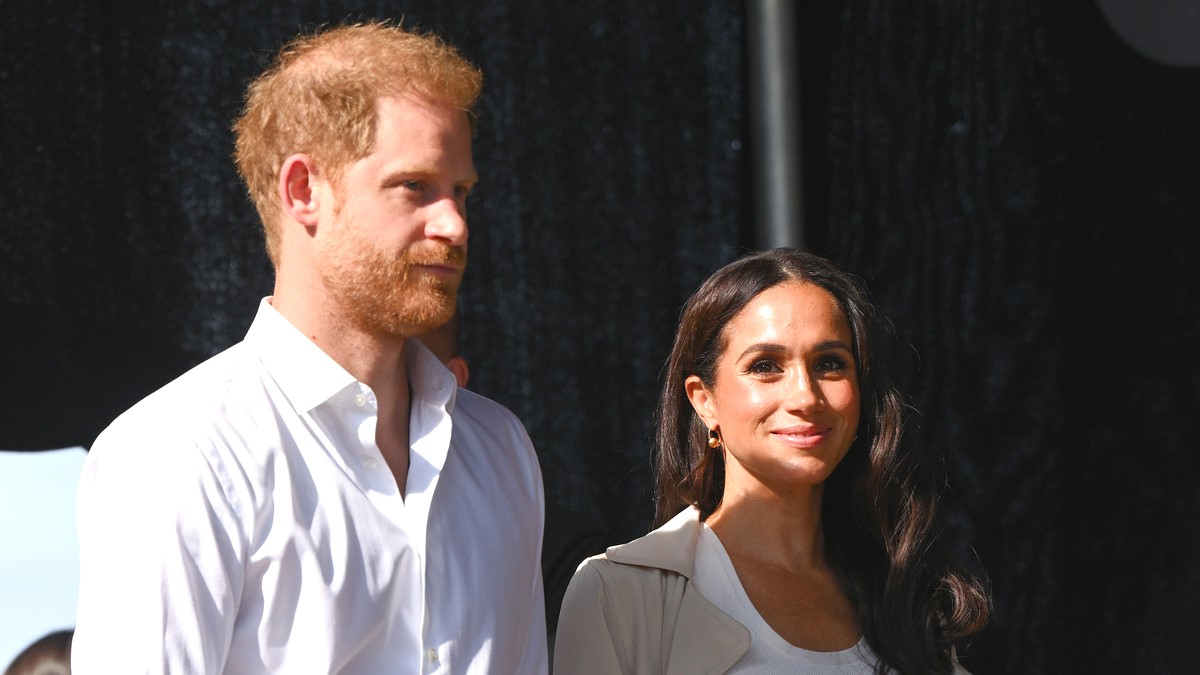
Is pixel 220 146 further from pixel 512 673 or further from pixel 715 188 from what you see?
pixel 512 673

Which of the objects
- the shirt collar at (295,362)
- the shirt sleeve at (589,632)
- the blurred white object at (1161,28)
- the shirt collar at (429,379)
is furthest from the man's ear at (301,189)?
the blurred white object at (1161,28)

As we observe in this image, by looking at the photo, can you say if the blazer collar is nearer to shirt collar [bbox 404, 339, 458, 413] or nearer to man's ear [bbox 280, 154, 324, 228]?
shirt collar [bbox 404, 339, 458, 413]

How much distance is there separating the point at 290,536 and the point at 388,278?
293 millimetres

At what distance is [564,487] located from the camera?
103 inches

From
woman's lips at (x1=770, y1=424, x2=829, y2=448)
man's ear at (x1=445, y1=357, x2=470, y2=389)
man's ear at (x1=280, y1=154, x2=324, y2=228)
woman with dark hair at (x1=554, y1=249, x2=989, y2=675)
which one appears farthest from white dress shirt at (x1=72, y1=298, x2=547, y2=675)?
man's ear at (x1=445, y1=357, x2=470, y2=389)

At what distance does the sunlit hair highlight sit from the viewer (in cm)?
155

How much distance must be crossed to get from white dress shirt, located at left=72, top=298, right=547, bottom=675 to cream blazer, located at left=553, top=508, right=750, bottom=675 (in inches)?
9.4

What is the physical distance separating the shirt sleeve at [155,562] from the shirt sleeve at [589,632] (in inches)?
26.2

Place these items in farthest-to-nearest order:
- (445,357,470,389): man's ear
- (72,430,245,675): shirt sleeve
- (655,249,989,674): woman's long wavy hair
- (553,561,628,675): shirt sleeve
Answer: (445,357,470,389): man's ear, (655,249,989,674): woman's long wavy hair, (553,561,628,675): shirt sleeve, (72,430,245,675): shirt sleeve

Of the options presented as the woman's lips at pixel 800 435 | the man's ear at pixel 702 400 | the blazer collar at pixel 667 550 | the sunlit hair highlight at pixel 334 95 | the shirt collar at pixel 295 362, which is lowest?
the blazer collar at pixel 667 550

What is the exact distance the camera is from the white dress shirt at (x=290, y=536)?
1355 mm

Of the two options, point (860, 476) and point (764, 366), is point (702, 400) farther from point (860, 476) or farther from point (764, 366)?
point (860, 476)

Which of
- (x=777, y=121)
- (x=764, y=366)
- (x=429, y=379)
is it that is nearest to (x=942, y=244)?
(x=777, y=121)

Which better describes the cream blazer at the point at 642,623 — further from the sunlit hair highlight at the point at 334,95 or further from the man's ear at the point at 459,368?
the sunlit hair highlight at the point at 334,95
